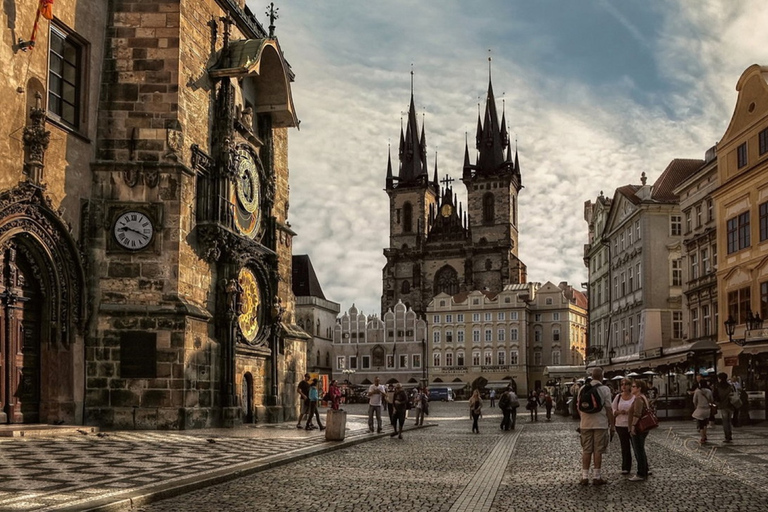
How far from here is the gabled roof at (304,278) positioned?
360ft

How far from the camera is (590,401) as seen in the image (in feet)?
43.9

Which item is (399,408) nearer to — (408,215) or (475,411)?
(475,411)

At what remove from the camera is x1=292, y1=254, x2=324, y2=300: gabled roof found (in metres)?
110

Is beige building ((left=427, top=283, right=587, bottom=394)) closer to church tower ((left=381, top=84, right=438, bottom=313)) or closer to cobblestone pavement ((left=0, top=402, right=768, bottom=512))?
church tower ((left=381, top=84, right=438, bottom=313))

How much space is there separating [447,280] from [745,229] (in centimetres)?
9682

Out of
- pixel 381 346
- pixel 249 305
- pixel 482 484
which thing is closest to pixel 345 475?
pixel 482 484

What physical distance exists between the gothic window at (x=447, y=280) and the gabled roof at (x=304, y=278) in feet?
79.0

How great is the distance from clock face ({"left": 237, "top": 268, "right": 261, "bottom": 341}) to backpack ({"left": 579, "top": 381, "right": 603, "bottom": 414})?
15274 mm

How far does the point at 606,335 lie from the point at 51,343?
52.0 m

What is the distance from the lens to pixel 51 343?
2147 centimetres

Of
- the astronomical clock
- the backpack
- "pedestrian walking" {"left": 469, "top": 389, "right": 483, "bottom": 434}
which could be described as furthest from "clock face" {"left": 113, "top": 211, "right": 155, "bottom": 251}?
the backpack

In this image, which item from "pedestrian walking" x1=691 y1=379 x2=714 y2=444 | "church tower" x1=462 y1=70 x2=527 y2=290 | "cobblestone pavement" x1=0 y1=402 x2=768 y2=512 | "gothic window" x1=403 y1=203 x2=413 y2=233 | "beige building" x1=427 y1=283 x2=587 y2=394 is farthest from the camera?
"gothic window" x1=403 y1=203 x2=413 y2=233

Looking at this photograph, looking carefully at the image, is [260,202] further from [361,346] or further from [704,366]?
[361,346]

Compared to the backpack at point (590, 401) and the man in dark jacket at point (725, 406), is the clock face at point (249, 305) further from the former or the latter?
the backpack at point (590, 401)
